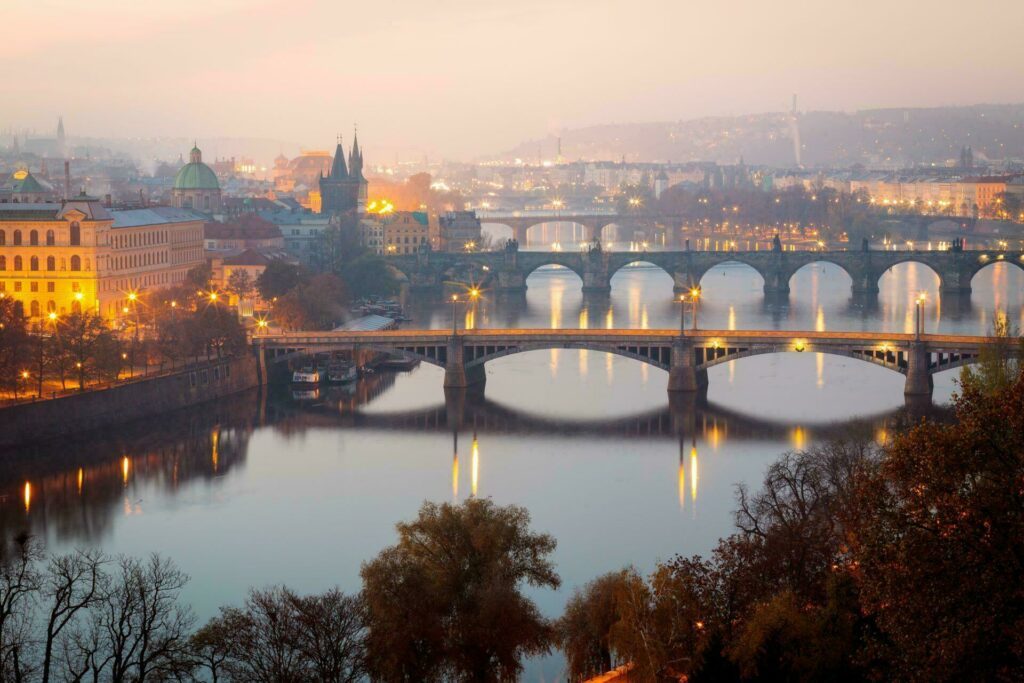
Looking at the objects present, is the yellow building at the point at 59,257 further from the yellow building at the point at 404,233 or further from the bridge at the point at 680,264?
the yellow building at the point at 404,233

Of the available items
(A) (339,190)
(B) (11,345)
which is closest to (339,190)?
(A) (339,190)

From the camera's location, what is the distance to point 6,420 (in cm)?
2470

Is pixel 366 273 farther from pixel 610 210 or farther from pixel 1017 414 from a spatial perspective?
pixel 610 210

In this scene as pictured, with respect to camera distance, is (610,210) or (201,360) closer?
(201,360)

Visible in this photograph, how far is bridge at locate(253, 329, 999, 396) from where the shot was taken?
29.2 meters

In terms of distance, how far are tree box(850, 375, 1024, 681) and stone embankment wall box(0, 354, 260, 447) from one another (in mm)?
16208

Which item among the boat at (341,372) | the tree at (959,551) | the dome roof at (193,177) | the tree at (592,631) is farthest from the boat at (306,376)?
the dome roof at (193,177)

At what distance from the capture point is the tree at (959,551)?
10.5m

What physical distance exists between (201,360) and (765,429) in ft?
31.2

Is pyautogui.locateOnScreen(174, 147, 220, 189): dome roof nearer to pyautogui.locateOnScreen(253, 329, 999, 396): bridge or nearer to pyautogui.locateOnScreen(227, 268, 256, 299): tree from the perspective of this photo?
pyautogui.locateOnScreen(227, 268, 256, 299): tree

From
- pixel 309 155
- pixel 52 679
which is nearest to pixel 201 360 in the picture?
pixel 52 679

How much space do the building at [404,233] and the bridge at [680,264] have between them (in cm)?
305

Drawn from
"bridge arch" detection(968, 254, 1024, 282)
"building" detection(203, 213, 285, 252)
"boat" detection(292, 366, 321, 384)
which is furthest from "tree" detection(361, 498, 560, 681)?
"bridge arch" detection(968, 254, 1024, 282)

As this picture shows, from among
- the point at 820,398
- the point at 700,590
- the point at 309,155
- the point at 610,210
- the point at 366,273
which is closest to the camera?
the point at 700,590
